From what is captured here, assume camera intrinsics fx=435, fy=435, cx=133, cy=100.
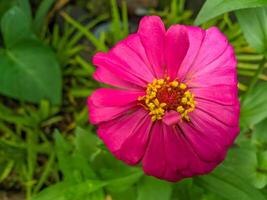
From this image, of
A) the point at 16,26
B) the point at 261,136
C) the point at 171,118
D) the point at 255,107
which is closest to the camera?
the point at 171,118

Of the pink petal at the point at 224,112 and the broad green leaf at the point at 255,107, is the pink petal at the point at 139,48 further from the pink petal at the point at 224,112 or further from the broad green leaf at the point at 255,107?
the broad green leaf at the point at 255,107

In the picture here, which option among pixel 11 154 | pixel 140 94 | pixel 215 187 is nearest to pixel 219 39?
pixel 140 94

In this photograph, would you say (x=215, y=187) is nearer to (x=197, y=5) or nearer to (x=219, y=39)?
(x=219, y=39)

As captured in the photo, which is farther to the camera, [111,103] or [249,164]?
[249,164]

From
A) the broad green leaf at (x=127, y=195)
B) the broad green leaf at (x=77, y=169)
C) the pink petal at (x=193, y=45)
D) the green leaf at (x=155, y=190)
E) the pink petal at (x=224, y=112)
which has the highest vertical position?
the pink petal at (x=193, y=45)

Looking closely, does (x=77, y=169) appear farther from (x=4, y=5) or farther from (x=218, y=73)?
(x=4, y=5)

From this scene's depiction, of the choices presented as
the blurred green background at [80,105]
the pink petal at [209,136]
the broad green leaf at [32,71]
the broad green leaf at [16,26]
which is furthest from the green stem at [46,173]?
the pink petal at [209,136]

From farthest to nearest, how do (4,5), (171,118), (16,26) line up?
1. (4,5)
2. (16,26)
3. (171,118)

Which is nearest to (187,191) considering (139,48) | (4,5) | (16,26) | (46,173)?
(139,48)

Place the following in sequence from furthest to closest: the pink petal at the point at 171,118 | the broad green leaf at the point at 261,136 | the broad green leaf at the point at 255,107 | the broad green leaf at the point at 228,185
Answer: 1. the broad green leaf at the point at 261,136
2. the broad green leaf at the point at 255,107
3. the broad green leaf at the point at 228,185
4. the pink petal at the point at 171,118

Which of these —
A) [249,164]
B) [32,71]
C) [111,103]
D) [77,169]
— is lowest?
[249,164]
